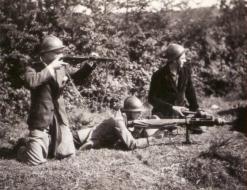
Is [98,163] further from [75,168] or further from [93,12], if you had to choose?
[93,12]

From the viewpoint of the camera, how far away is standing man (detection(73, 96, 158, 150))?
800 centimetres

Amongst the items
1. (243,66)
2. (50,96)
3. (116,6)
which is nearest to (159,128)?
(50,96)

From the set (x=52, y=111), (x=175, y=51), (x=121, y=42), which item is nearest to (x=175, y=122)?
(x=175, y=51)

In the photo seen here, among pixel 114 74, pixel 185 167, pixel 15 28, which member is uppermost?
pixel 15 28

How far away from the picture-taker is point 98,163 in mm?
7113

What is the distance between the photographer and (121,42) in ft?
42.1

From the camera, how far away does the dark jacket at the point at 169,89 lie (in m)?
9.34

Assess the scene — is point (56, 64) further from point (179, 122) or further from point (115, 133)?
point (179, 122)

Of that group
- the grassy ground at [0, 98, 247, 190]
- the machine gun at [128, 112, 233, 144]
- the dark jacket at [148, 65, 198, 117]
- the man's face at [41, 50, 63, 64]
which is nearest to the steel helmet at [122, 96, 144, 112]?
the machine gun at [128, 112, 233, 144]

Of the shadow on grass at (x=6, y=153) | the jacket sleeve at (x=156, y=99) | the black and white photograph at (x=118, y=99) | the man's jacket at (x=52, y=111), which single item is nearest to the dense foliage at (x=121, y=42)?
the black and white photograph at (x=118, y=99)

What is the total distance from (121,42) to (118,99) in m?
1.60

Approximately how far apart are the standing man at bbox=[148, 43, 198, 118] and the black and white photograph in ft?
0.07

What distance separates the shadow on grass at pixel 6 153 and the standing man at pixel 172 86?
2.97m

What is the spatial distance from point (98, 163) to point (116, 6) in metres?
6.69
